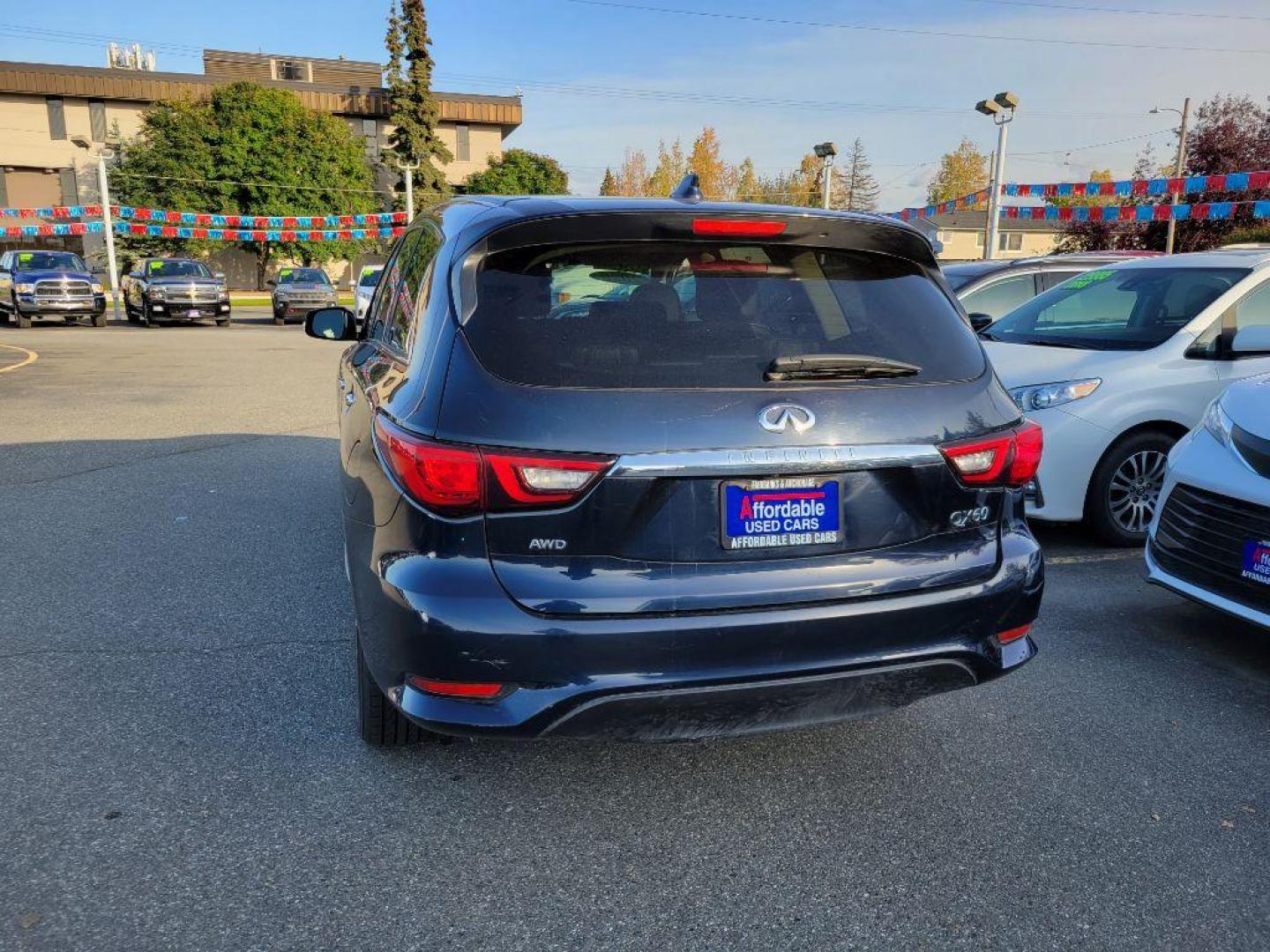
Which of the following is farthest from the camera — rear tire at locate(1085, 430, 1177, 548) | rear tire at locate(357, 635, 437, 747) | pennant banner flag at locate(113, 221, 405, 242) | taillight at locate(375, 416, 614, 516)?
pennant banner flag at locate(113, 221, 405, 242)

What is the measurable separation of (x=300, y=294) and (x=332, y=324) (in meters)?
25.2

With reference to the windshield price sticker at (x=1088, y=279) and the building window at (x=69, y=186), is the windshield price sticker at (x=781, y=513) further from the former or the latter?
the building window at (x=69, y=186)

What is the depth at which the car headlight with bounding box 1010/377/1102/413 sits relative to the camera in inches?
223

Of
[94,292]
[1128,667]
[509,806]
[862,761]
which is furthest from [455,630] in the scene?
[94,292]

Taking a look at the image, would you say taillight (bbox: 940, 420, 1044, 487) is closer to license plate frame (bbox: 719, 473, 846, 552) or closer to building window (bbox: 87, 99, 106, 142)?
license plate frame (bbox: 719, 473, 846, 552)

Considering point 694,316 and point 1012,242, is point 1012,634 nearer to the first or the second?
point 694,316

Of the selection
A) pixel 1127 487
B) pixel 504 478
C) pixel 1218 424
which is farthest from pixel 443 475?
pixel 1127 487

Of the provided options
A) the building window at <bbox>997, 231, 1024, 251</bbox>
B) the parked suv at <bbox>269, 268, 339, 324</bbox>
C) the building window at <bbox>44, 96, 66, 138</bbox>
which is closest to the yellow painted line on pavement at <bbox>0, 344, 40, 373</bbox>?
the parked suv at <bbox>269, 268, 339, 324</bbox>

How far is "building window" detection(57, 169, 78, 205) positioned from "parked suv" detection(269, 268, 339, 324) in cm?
3329

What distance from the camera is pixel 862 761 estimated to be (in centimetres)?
326

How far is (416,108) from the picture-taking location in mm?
57750

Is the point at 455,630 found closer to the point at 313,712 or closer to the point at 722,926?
the point at 722,926

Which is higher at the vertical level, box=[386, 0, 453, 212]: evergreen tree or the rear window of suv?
box=[386, 0, 453, 212]: evergreen tree

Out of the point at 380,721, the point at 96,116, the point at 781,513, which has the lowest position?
the point at 380,721
